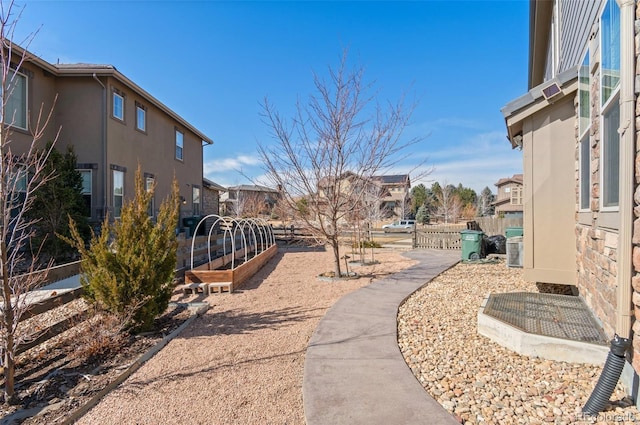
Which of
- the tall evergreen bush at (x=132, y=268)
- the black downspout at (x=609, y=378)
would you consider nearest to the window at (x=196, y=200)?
the tall evergreen bush at (x=132, y=268)

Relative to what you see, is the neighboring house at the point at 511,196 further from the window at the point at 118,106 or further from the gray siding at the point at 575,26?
the window at the point at 118,106

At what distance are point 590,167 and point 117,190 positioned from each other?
40.8 feet

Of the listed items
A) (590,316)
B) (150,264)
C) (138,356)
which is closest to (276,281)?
(150,264)

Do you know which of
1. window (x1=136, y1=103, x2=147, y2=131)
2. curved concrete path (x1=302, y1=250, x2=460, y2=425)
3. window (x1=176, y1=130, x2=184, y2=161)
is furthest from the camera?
window (x1=176, y1=130, x2=184, y2=161)

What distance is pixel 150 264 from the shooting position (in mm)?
4562

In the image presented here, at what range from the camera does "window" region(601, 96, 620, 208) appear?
3.16 metres

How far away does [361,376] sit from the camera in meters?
3.21

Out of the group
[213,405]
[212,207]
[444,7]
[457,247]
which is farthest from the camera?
[212,207]

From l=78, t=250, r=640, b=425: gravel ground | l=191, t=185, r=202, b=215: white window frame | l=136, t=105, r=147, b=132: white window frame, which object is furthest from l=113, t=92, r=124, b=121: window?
l=78, t=250, r=640, b=425: gravel ground

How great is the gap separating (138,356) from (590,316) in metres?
5.14

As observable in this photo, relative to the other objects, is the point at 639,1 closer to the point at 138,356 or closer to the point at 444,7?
the point at 138,356

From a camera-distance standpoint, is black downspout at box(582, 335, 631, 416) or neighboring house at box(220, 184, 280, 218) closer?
black downspout at box(582, 335, 631, 416)

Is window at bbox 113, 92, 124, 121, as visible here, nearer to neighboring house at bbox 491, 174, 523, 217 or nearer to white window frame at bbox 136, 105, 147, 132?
white window frame at bbox 136, 105, 147, 132

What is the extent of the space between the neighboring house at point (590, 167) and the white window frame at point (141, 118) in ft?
40.2
